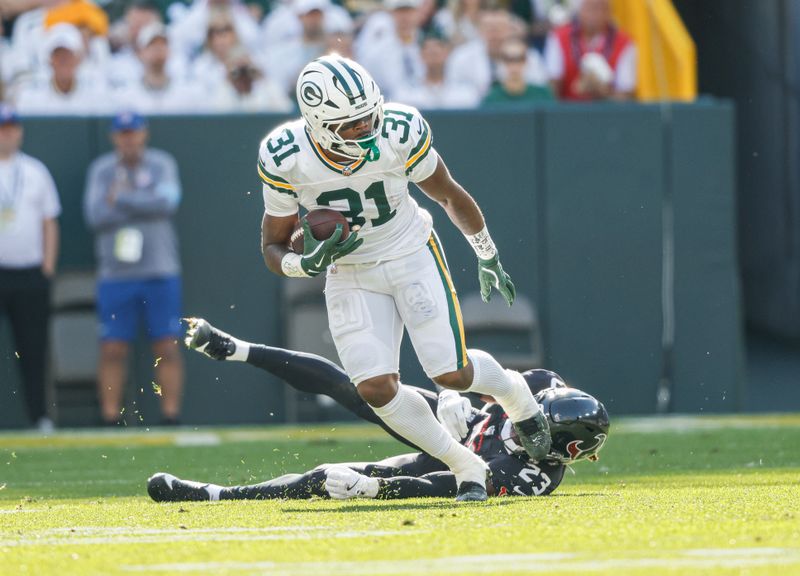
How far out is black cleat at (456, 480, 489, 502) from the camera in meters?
5.93

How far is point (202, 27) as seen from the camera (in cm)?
1234

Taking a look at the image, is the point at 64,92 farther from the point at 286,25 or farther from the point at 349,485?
the point at 349,485

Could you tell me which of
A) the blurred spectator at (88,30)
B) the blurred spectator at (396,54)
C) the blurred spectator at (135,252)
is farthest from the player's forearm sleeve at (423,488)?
the blurred spectator at (88,30)

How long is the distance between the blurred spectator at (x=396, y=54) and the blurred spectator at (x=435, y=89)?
3.9 inches

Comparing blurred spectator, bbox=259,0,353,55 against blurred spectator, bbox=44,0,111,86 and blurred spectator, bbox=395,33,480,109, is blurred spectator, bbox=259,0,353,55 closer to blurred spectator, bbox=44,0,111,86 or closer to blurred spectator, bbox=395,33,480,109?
blurred spectator, bbox=395,33,480,109

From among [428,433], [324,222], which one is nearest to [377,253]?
[324,222]

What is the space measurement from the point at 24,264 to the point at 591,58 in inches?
188

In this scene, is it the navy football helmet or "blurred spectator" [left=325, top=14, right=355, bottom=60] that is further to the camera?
"blurred spectator" [left=325, top=14, right=355, bottom=60]

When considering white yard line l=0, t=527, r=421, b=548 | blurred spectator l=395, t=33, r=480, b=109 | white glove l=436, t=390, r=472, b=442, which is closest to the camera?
white yard line l=0, t=527, r=421, b=548

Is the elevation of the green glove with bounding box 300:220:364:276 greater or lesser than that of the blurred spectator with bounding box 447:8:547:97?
lesser

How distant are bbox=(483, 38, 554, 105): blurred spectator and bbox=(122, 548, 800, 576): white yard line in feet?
26.2

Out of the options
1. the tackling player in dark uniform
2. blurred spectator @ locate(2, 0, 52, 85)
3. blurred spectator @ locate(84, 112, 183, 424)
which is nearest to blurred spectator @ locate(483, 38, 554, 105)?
blurred spectator @ locate(84, 112, 183, 424)

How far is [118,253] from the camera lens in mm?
10906

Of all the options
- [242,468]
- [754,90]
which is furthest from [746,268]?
[242,468]
